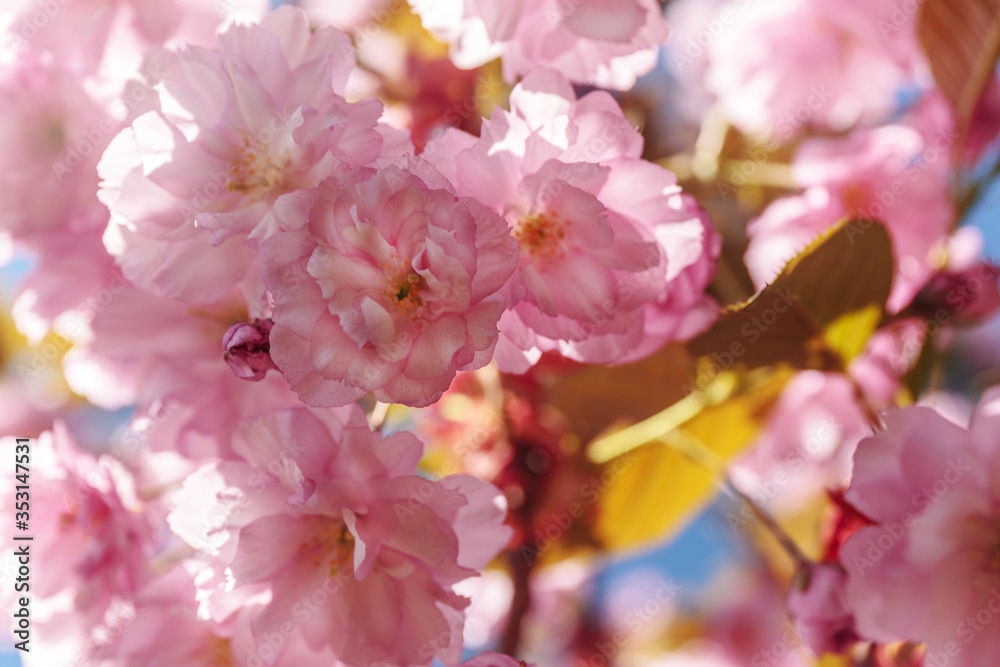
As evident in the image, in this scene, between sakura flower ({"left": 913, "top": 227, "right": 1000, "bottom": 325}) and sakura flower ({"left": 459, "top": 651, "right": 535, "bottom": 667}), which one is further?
sakura flower ({"left": 913, "top": 227, "right": 1000, "bottom": 325})

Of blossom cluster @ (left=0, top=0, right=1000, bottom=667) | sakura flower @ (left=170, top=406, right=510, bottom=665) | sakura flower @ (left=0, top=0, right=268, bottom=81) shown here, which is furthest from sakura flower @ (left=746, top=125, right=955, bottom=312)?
sakura flower @ (left=0, top=0, right=268, bottom=81)

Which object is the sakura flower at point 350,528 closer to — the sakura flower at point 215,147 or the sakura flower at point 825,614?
the sakura flower at point 215,147

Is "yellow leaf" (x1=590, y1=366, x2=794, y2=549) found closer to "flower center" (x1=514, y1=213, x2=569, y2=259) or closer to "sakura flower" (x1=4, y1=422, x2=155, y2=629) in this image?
"flower center" (x1=514, y1=213, x2=569, y2=259)

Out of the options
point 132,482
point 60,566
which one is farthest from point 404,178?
point 60,566

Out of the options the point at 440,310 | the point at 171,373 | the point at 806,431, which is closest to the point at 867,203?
the point at 806,431

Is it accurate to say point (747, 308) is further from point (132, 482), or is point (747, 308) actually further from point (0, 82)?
point (0, 82)

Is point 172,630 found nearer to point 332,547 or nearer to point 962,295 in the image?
point 332,547
